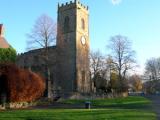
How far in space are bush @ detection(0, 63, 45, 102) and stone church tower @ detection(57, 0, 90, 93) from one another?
41.8 m

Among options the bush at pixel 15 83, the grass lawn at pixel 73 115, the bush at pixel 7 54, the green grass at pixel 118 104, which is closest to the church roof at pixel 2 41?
the bush at pixel 7 54

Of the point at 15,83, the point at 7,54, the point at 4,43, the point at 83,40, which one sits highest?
the point at 83,40

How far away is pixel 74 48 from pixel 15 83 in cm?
4729

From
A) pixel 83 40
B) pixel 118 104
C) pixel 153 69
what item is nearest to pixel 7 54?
pixel 118 104

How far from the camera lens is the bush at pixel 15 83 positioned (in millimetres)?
30258

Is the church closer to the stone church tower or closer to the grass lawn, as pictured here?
the stone church tower

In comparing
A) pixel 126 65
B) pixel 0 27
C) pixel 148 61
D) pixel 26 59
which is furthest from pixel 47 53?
pixel 148 61

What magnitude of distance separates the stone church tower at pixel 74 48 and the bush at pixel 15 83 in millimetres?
41828

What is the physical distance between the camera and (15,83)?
30.7 meters

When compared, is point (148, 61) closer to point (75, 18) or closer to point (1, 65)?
point (75, 18)

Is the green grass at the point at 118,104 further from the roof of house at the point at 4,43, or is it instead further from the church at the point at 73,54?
the church at the point at 73,54

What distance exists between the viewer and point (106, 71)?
76.2 m

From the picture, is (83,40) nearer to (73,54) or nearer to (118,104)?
(73,54)

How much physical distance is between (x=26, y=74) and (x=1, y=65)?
9.36 ft
